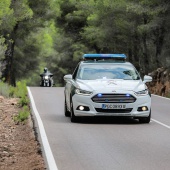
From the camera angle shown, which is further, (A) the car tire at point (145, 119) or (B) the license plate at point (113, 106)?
(A) the car tire at point (145, 119)

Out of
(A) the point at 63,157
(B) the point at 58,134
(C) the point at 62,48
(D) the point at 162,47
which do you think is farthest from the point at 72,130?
(C) the point at 62,48

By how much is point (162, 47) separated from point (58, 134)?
25457mm

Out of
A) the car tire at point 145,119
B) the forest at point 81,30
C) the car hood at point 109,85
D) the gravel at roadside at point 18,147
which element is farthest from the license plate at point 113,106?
the forest at point 81,30

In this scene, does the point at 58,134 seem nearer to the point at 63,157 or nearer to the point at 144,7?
the point at 63,157

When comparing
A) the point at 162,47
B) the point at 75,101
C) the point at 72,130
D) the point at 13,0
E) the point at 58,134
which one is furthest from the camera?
the point at 13,0

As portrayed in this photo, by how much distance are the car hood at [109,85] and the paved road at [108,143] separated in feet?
3.13

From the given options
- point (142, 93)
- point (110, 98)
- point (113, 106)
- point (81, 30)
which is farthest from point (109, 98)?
point (81, 30)

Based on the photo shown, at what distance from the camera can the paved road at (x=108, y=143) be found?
9.80 m

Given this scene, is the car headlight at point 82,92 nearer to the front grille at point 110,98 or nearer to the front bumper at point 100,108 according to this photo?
the front bumper at point 100,108

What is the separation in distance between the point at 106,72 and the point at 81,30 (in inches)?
1934

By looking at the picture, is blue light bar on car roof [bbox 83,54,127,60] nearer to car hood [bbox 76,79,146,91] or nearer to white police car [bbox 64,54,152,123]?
white police car [bbox 64,54,152,123]

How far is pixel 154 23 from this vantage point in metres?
35.2

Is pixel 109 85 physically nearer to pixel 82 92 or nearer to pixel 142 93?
pixel 82 92

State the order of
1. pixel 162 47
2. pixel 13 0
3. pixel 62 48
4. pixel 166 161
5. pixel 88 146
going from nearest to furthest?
pixel 166 161
pixel 88 146
pixel 162 47
pixel 13 0
pixel 62 48
